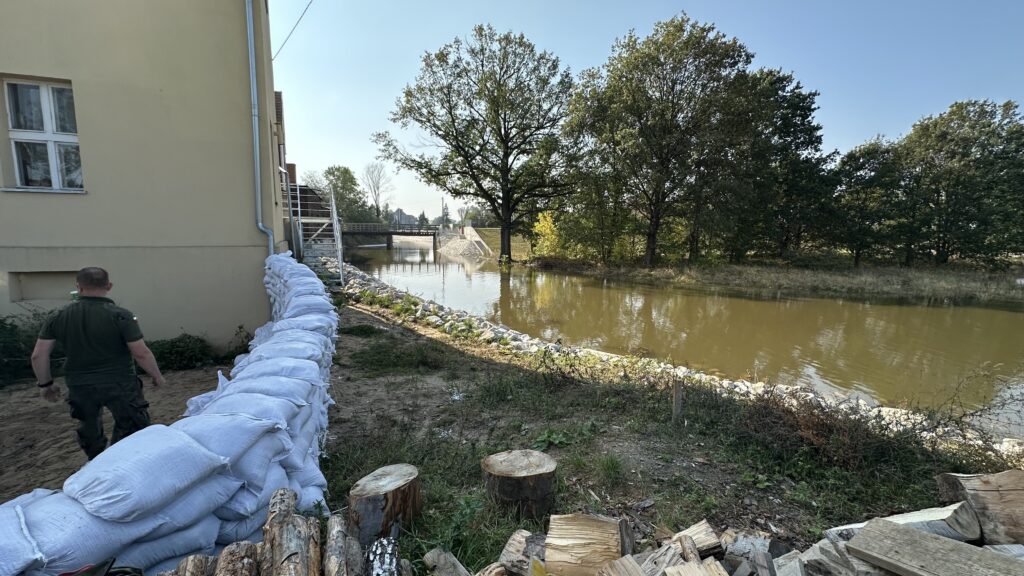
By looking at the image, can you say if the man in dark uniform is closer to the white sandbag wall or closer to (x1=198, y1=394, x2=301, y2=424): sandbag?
the white sandbag wall

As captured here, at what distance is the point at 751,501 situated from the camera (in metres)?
2.96

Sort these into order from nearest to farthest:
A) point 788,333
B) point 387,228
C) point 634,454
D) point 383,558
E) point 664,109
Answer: point 383,558 < point 634,454 < point 788,333 < point 664,109 < point 387,228

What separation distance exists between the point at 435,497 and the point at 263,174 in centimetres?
556

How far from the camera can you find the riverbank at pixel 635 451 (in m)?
2.74

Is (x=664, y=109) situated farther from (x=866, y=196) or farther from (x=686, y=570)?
(x=686, y=570)

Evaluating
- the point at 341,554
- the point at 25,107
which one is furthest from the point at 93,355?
the point at 25,107

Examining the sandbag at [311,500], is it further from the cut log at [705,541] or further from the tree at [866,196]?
the tree at [866,196]

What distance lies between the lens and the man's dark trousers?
307 cm

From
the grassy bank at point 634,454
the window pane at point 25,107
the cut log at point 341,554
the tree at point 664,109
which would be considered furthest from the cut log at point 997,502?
the tree at point 664,109

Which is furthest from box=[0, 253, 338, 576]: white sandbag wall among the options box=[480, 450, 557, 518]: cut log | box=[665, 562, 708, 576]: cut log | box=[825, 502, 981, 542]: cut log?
box=[825, 502, 981, 542]: cut log

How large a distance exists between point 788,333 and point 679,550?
11.9m

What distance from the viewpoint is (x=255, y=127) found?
6066mm

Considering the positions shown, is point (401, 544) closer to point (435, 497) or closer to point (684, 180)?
point (435, 497)

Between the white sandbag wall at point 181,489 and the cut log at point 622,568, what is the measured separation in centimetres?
145
